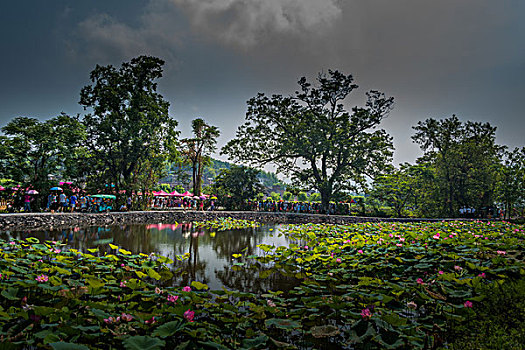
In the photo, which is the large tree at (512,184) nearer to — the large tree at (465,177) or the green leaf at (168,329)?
the large tree at (465,177)

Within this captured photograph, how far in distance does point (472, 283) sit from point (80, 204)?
2044 cm

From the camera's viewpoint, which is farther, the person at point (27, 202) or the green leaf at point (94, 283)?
the person at point (27, 202)

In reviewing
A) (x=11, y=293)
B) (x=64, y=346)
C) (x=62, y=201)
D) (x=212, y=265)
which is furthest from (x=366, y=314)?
(x=62, y=201)

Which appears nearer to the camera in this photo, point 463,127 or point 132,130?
point 132,130

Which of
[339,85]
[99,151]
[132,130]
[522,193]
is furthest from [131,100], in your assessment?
[522,193]

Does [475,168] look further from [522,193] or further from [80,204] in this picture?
[80,204]

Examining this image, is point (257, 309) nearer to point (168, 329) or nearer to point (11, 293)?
point (168, 329)

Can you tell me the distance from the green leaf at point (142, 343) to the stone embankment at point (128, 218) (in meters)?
12.2

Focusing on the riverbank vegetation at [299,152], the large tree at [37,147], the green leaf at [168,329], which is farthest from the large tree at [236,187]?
the green leaf at [168,329]

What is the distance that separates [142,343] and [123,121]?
62.5 ft

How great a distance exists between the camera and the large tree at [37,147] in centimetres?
1488

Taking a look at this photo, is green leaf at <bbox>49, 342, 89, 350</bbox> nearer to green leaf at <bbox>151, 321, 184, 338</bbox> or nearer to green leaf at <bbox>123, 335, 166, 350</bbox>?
green leaf at <bbox>123, 335, 166, 350</bbox>

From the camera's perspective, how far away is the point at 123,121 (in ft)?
61.3

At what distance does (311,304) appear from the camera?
313 cm
